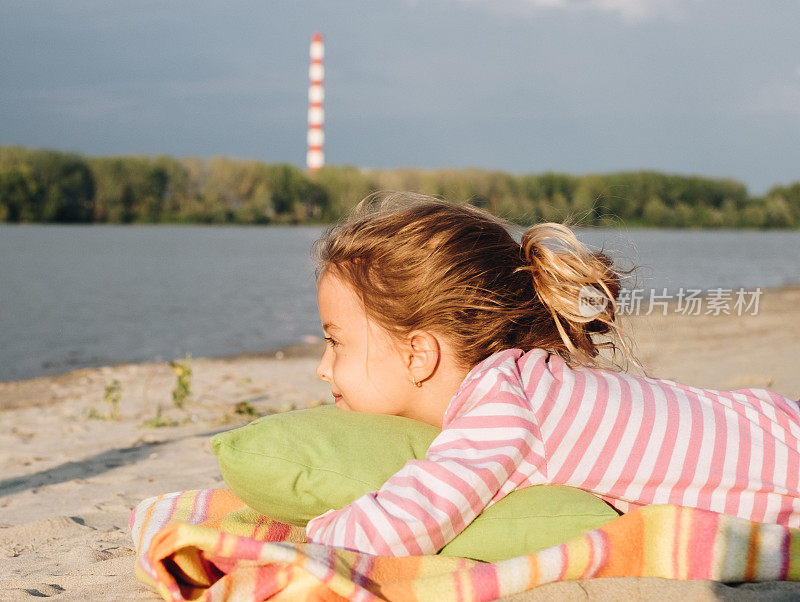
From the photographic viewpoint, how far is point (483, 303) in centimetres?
203

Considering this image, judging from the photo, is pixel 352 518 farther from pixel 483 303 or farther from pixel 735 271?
pixel 735 271

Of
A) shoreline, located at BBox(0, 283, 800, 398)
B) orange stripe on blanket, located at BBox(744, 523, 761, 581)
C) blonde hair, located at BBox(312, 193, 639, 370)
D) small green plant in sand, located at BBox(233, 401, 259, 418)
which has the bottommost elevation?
shoreline, located at BBox(0, 283, 800, 398)

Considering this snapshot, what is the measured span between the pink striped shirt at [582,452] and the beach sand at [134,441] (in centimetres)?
23

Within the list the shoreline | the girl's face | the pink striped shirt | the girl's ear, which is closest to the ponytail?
the pink striped shirt

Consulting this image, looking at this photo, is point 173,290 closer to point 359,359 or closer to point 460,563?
point 359,359

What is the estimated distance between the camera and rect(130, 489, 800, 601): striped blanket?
159 centimetres

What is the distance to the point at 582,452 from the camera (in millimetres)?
1852

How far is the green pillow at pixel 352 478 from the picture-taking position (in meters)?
1.83

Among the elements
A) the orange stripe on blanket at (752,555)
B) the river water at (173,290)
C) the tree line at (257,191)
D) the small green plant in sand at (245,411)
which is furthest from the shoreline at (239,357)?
the tree line at (257,191)

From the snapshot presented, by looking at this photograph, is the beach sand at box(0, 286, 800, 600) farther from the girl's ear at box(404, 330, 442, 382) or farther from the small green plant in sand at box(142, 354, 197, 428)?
the girl's ear at box(404, 330, 442, 382)

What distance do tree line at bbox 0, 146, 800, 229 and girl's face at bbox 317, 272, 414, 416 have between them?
31.9 metres

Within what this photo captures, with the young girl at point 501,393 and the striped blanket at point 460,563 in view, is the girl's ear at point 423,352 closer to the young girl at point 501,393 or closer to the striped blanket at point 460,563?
the young girl at point 501,393

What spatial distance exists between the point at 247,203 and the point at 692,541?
4506 centimetres

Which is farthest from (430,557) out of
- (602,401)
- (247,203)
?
(247,203)
